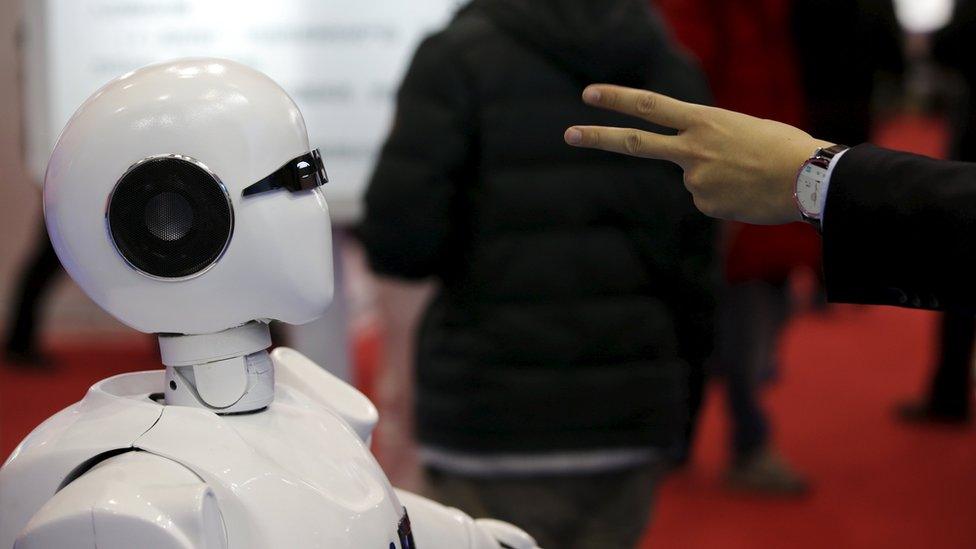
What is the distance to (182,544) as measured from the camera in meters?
0.82

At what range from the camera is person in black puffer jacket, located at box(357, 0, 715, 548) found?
5.60ft

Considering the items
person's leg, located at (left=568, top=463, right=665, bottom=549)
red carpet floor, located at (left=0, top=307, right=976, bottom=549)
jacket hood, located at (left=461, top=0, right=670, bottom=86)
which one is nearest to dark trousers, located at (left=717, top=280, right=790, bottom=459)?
red carpet floor, located at (left=0, top=307, right=976, bottom=549)

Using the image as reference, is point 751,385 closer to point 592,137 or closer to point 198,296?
point 592,137

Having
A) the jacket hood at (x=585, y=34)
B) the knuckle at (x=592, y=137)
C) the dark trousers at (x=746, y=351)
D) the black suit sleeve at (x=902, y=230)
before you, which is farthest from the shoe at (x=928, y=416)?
the knuckle at (x=592, y=137)

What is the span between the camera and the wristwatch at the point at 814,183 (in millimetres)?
950

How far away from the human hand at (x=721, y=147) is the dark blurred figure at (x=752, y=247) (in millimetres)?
1211

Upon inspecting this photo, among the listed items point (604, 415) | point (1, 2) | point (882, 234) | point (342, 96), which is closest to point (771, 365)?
point (342, 96)

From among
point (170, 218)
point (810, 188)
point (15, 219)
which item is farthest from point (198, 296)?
point (15, 219)

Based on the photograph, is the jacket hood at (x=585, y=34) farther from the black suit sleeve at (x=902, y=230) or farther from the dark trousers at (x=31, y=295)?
the dark trousers at (x=31, y=295)

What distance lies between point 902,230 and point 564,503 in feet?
3.15

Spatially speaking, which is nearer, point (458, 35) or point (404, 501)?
point (404, 501)

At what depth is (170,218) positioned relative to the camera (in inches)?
35.0

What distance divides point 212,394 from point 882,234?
54cm

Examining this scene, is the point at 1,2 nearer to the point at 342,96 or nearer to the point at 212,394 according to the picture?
the point at 342,96
